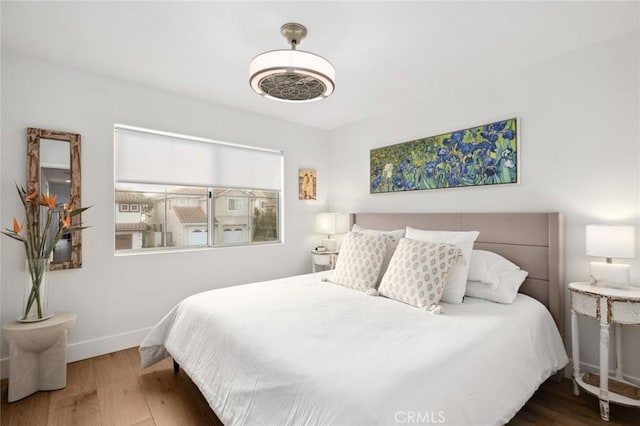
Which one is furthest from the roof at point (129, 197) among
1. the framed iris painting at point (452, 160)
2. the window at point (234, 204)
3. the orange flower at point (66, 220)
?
the framed iris painting at point (452, 160)

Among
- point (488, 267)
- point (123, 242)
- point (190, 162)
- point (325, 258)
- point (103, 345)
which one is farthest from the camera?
point (325, 258)

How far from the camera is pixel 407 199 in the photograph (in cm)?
340

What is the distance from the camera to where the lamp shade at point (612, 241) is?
1.86 meters

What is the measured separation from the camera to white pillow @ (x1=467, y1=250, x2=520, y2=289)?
2223 mm

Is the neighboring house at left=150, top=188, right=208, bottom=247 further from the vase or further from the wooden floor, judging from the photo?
the wooden floor

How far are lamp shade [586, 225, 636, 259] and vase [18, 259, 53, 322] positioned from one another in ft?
12.7

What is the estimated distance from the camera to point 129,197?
9.50ft

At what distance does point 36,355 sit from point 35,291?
45 centimetres

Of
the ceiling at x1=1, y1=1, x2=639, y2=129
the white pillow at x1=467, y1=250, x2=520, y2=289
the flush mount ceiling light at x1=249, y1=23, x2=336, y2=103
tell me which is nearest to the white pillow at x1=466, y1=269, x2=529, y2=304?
the white pillow at x1=467, y1=250, x2=520, y2=289

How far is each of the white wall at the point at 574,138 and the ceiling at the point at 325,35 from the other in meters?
0.14

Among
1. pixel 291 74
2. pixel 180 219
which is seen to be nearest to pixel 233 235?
pixel 180 219

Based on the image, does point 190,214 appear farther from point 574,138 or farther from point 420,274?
point 574,138

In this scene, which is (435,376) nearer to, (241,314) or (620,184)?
(241,314)

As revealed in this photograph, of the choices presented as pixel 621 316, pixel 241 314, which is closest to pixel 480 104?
pixel 621 316
